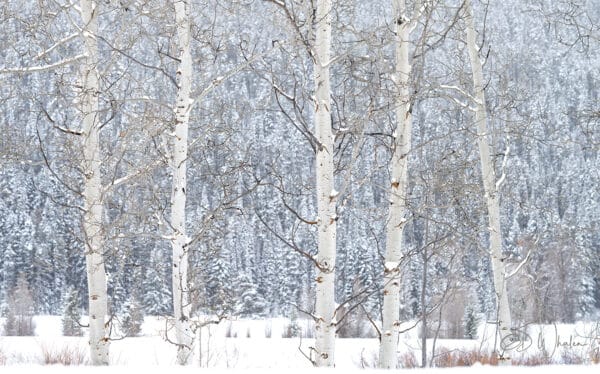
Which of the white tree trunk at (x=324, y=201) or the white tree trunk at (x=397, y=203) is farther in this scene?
the white tree trunk at (x=397, y=203)

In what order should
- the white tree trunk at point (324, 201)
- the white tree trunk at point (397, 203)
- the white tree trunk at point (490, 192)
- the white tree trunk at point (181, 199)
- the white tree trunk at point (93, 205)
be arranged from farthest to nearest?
1. the white tree trunk at point (490, 192)
2. the white tree trunk at point (93, 205)
3. the white tree trunk at point (181, 199)
4. the white tree trunk at point (397, 203)
5. the white tree trunk at point (324, 201)

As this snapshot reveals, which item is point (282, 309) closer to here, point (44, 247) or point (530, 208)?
point (44, 247)

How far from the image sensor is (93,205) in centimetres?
648

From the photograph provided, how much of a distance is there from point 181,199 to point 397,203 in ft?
7.13

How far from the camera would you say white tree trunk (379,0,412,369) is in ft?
18.4

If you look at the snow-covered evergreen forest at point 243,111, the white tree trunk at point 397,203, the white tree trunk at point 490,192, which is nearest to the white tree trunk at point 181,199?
the snow-covered evergreen forest at point 243,111

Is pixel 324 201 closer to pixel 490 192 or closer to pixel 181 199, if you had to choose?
pixel 181 199

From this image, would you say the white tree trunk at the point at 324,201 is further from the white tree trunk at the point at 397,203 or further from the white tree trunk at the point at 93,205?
the white tree trunk at the point at 93,205

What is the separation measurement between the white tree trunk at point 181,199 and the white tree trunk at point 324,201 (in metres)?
1.54

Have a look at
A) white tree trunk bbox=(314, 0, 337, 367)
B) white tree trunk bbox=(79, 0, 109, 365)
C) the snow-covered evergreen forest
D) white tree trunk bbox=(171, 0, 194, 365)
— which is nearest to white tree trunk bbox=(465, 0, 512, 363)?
the snow-covered evergreen forest

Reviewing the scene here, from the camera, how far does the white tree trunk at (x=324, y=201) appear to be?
5.29 m

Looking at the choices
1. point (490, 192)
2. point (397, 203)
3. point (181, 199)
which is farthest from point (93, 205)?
point (490, 192)

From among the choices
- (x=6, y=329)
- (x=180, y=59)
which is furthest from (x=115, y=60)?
(x=6, y=329)

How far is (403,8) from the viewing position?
5.86 m
